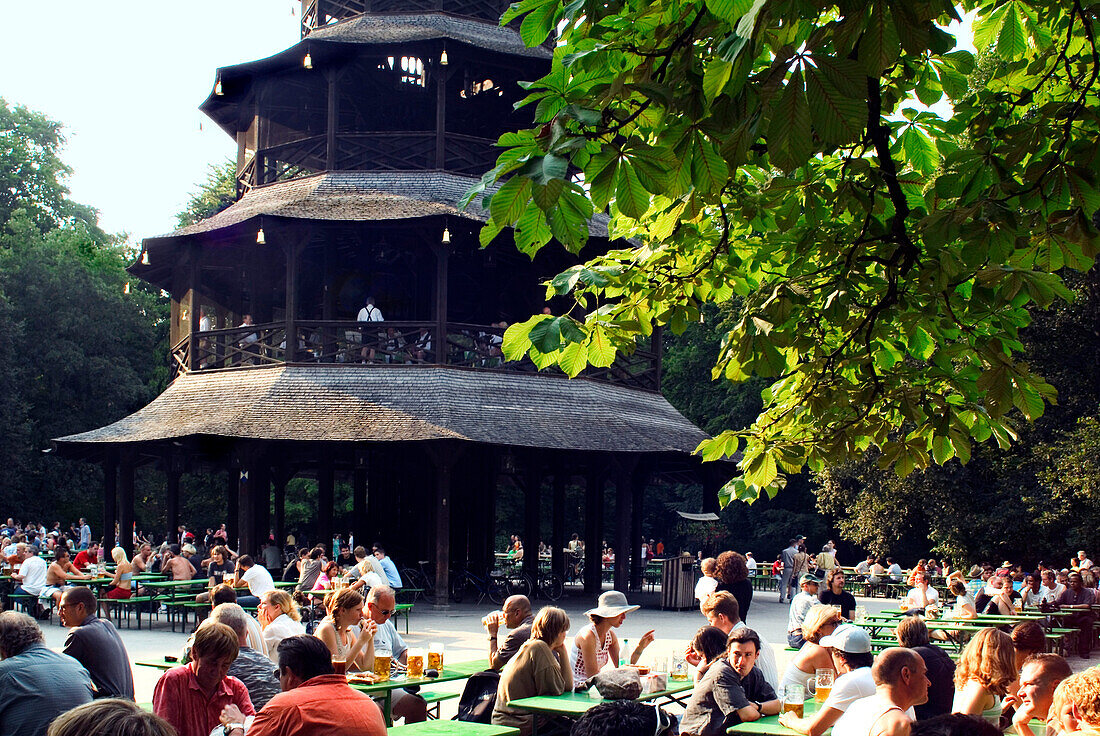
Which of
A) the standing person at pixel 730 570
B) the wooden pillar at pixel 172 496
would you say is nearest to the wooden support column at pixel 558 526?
the wooden pillar at pixel 172 496

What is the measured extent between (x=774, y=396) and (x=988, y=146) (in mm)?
2443

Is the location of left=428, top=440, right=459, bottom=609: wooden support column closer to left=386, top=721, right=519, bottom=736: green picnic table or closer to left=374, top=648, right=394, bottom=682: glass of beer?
left=374, top=648, right=394, bottom=682: glass of beer

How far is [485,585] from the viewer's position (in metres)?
24.5

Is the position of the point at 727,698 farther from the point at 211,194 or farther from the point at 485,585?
the point at 211,194

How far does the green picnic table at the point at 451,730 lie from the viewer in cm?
704

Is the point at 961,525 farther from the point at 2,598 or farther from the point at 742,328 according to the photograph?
the point at 742,328

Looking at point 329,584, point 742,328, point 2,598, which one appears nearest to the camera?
point 742,328

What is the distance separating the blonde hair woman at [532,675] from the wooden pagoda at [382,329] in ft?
44.1

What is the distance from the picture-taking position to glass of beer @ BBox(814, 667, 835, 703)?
755 centimetres

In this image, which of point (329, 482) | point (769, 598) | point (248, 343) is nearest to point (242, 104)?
point (248, 343)

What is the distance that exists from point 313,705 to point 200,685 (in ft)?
4.10

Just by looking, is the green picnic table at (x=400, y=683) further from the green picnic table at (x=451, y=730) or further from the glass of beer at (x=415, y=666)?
the green picnic table at (x=451, y=730)

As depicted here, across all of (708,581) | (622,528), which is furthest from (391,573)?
(708,581)

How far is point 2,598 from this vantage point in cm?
2273
